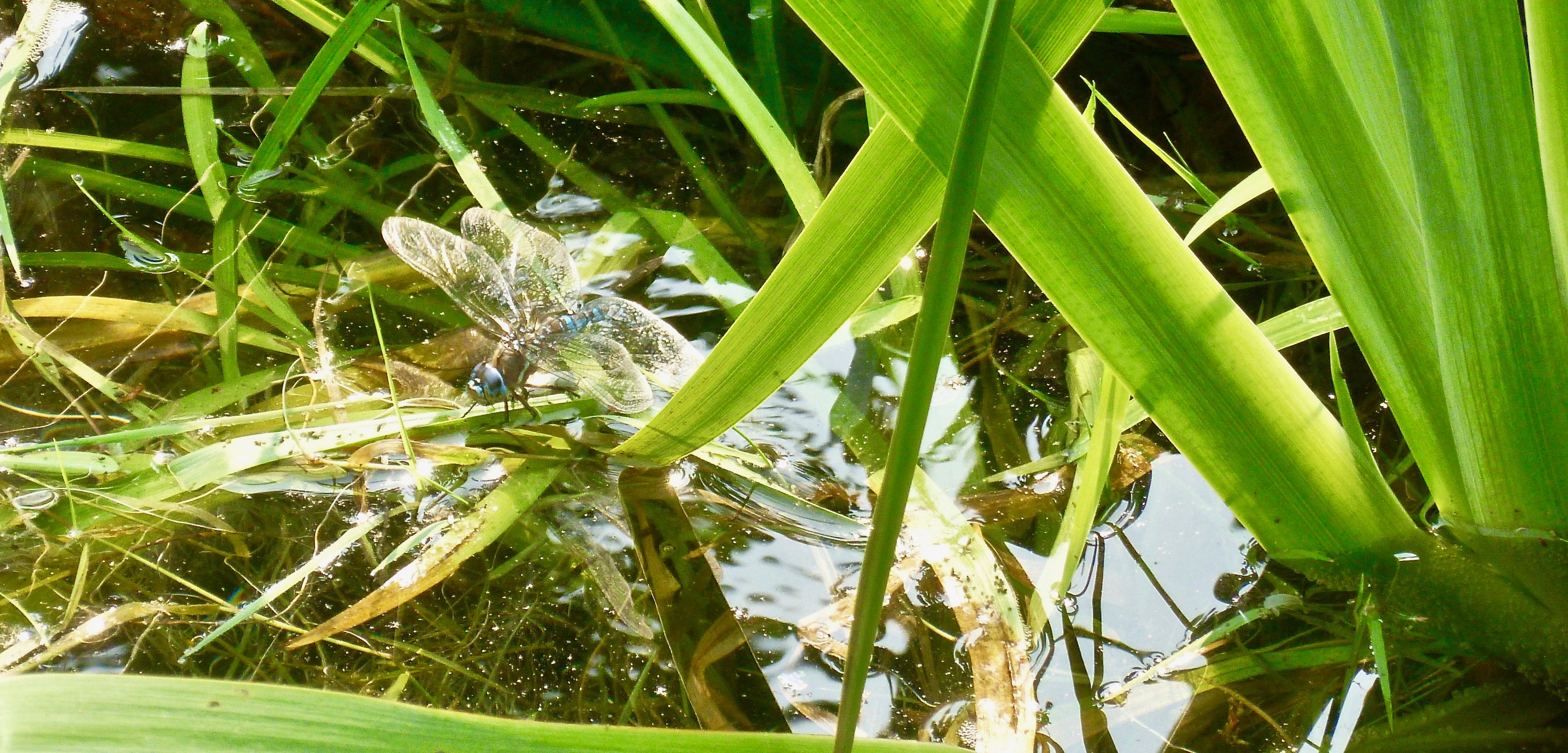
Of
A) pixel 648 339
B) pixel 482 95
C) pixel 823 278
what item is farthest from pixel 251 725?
pixel 482 95

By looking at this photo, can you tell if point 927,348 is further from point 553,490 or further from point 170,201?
point 170,201

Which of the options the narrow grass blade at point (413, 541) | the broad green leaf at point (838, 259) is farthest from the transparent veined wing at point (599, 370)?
the narrow grass blade at point (413, 541)

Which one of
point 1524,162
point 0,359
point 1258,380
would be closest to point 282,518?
point 0,359

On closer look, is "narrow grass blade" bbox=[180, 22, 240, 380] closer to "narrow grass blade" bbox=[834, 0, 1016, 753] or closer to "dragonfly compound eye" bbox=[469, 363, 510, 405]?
"dragonfly compound eye" bbox=[469, 363, 510, 405]

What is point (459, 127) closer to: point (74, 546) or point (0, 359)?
point (0, 359)

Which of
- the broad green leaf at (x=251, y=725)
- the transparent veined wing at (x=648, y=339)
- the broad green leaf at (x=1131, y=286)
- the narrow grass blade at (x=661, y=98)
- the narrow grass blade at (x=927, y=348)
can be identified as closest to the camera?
the narrow grass blade at (x=927, y=348)

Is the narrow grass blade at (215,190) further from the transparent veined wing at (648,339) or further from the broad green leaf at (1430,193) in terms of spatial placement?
the broad green leaf at (1430,193)

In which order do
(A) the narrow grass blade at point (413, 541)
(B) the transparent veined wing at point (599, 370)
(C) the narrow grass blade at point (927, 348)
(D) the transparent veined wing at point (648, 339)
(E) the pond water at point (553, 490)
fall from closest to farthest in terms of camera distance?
1. (C) the narrow grass blade at point (927, 348)
2. (E) the pond water at point (553, 490)
3. (A) the narrow grass blade at point (413, 541)
4. (B) the transparent veined wing at point (599, 370)
5. (D) the transparent veined wing at point (648, 339)

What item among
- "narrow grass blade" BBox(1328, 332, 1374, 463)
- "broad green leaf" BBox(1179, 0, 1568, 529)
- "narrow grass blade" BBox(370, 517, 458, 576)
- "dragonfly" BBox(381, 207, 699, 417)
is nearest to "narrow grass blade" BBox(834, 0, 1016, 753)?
"broad green leaf" BBox(1179, 0, 1568, 529)
